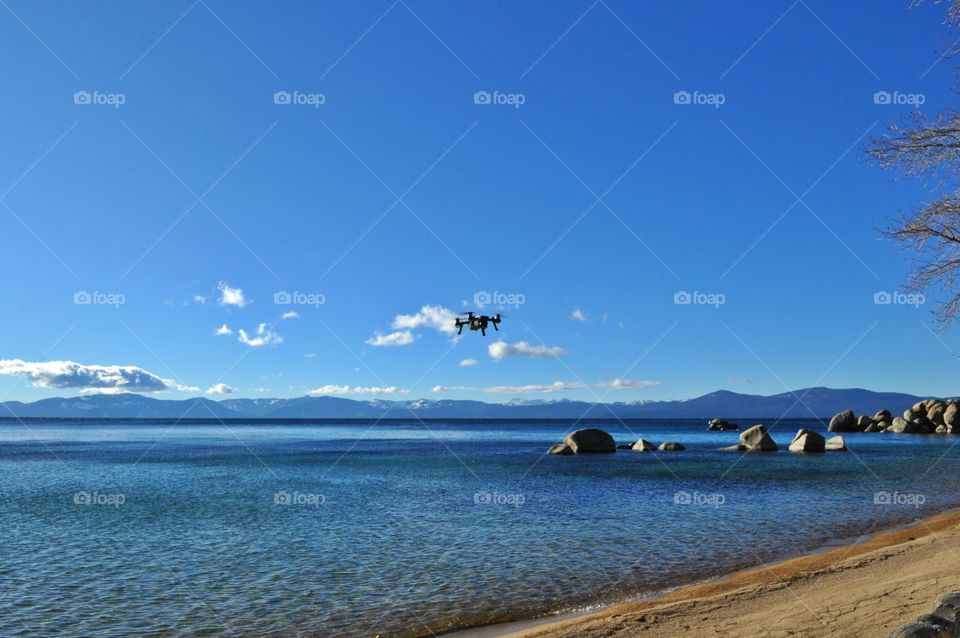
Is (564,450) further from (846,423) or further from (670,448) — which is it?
(846,423)

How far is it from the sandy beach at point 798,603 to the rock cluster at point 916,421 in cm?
10210

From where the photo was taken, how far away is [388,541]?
67.2ft

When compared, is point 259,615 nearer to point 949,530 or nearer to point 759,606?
point 759,606

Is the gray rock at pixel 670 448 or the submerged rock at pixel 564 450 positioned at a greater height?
the submerged rock at pixel 564 450

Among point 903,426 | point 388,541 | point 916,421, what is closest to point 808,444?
point 388,541

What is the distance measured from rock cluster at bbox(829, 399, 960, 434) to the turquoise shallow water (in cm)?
6940

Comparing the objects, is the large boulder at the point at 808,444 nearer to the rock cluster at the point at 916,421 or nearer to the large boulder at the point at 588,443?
the large boulder at the point at 588,443

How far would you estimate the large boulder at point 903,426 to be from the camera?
105 metres

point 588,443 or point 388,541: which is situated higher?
point 588,443

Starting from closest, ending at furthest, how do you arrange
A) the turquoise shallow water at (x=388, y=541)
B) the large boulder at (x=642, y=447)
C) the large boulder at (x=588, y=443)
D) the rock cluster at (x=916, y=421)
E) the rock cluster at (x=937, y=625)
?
the rock cluster at (x=937, y=625)
the turquoise shallow water at (x=388, y=541)
the large boulder at (x=588, y=443)
the large boulder at (x=642, y=447)
the rock cluster at (x=916, y=421)

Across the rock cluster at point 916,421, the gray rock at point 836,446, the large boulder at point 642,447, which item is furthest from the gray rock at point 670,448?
the rock cluster at point 916,421

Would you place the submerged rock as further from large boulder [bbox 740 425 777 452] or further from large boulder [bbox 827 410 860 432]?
large boulder [bbox 827 410 860 432]

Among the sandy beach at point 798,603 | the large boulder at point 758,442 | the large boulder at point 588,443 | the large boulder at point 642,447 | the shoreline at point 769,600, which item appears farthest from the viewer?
the large boulder at point 642,447

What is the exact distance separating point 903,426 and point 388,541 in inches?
4415
